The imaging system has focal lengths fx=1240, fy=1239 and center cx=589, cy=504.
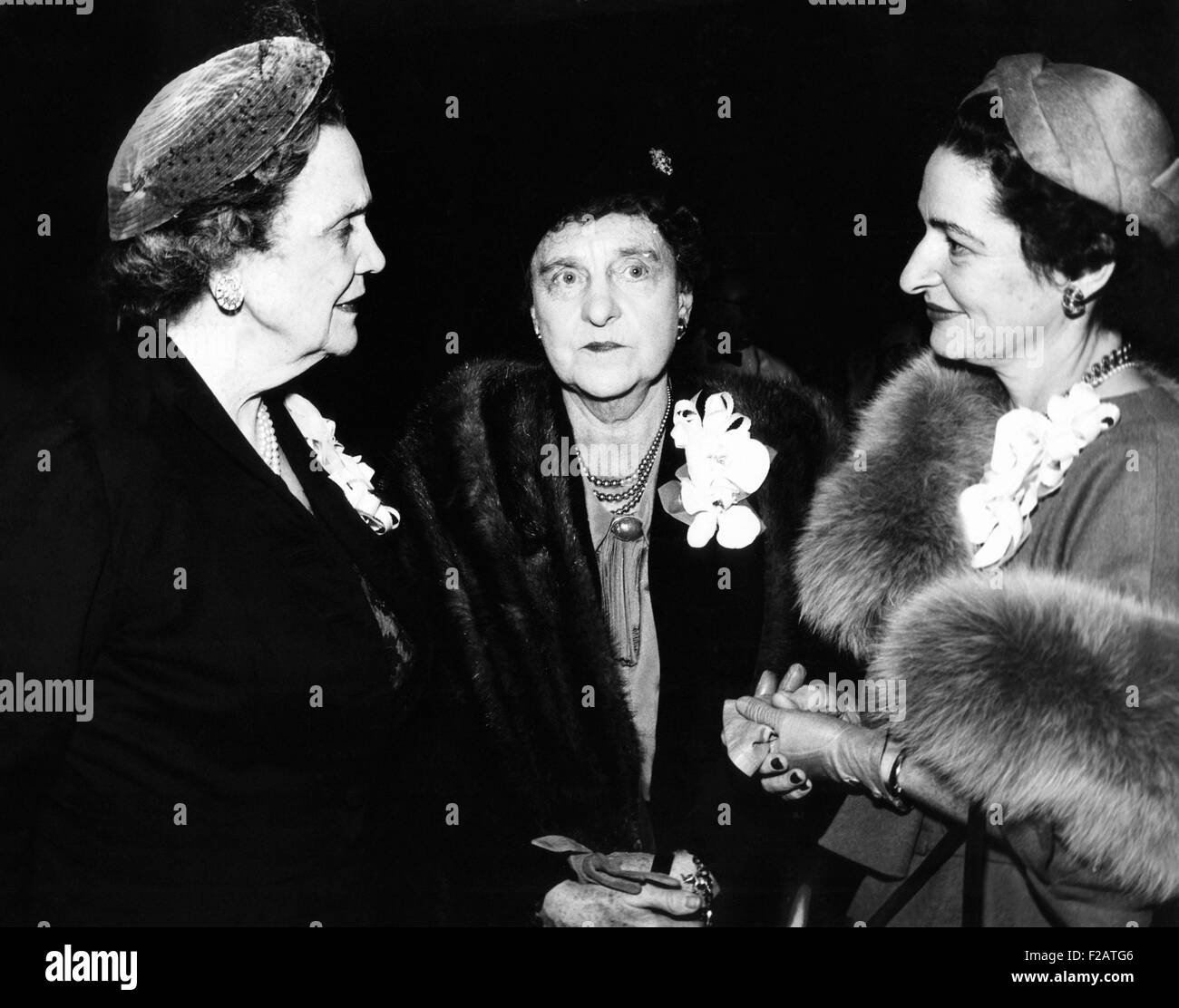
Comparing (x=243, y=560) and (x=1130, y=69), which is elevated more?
(x=1130, y=69)

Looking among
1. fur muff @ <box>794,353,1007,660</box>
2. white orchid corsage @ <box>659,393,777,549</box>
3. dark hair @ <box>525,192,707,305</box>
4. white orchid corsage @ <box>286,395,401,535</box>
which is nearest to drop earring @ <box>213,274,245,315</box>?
white orchid corsage @ <box>286,395,401,535</box>

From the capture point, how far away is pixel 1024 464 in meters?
2.08

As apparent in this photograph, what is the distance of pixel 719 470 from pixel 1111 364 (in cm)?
69

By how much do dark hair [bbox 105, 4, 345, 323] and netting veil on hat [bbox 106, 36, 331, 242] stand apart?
16 millimetres

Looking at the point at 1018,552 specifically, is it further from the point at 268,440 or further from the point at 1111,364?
the point at 268,440

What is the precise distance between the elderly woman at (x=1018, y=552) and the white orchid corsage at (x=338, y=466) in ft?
2.49

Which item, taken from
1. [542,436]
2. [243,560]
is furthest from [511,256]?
[243,560]

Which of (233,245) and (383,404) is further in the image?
(383,404)

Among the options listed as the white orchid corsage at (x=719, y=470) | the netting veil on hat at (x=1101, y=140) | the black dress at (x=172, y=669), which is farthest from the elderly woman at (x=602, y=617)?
the netting veil on hat at (x=1101, y=140)

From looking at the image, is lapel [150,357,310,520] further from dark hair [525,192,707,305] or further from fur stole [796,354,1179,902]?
fur stole [796,354,1179,902]

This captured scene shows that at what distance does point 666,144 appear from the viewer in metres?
2.22
